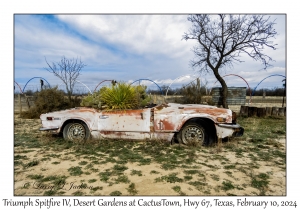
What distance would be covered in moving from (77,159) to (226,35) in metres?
11.8

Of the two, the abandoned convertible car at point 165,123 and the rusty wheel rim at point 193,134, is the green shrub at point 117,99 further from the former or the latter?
the rusty wheel rim at point 193,134

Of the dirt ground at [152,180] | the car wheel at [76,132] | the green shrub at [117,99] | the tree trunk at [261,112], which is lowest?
the dirt ground at [152,180]

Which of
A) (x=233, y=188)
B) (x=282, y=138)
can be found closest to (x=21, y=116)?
(x=233, y=188)

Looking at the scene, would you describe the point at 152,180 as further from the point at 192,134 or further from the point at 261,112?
the point at 261,112

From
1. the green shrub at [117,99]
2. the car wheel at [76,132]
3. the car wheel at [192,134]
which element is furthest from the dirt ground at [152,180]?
the green shrub at [117,99]

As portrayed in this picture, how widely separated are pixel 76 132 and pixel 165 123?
246cm

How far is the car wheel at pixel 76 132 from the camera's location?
16.1ft

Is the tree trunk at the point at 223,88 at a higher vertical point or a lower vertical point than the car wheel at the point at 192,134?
higher

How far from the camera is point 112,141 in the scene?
15.9 feet

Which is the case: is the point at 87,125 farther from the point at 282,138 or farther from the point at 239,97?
the point at 239,97

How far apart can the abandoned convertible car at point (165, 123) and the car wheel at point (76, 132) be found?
0.28 ft

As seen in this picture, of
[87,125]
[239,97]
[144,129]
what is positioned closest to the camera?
[144,129]

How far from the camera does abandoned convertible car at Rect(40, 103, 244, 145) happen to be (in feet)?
14.5

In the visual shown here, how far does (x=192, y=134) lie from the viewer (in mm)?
4512
